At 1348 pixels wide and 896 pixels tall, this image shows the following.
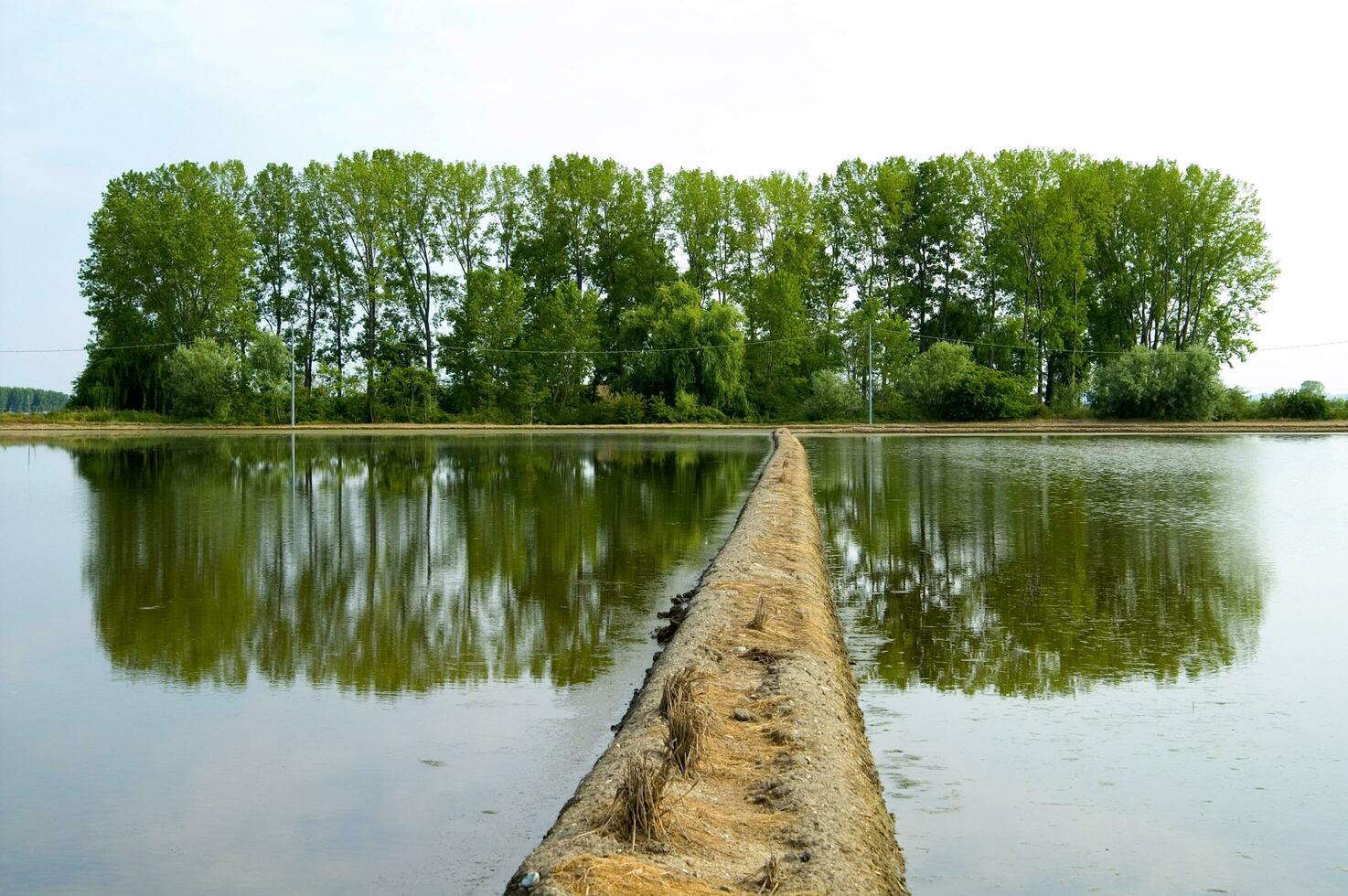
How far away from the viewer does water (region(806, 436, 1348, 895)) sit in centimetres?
477

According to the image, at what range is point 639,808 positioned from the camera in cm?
412

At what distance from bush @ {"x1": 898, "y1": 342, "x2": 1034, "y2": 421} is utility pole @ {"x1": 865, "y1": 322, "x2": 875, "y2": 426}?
83.7 inches

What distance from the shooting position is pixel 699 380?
6450cm

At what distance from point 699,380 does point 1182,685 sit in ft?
188

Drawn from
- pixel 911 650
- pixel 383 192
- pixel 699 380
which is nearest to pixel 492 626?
pixel 911 650

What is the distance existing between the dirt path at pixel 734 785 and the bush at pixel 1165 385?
174ft

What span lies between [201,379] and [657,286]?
2708 cm

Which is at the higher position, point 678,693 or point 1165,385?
point 1165,385

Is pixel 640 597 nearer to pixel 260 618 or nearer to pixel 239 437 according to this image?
pixel 260 618

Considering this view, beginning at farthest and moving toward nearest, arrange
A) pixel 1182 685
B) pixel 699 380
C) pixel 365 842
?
pixel 699 380, pixel 1182 685, pixel 365 842

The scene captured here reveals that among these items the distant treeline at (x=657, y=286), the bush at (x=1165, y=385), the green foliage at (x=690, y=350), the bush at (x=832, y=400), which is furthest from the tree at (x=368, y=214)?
the bush at (x=1165, y=385)

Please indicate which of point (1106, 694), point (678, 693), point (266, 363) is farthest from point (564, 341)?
point (678, 693)

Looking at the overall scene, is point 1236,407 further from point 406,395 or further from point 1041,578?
point 1041,578

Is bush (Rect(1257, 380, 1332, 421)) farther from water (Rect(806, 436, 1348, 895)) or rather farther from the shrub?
water (Rect(806, 436, 1348, 895))
